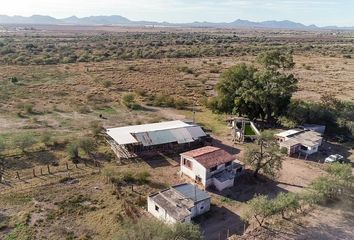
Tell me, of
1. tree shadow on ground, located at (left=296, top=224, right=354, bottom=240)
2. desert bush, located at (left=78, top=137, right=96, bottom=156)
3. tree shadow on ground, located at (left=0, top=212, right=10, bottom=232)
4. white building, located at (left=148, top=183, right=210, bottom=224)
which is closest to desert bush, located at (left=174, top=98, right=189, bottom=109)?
desert bush, located at (left=78, top=137, right=96, bottom=156)

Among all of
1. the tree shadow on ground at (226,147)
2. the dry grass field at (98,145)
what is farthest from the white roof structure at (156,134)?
the tree shadow on ground at (226,147)

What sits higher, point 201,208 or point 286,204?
point 286,204

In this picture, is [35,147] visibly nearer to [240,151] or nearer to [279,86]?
[240,151]

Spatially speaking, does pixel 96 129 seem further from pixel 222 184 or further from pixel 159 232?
pixel 159 232

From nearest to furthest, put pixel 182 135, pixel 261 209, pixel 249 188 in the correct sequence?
1. pixel 261 209
2. pixel 249 188
3. pixel 182 135

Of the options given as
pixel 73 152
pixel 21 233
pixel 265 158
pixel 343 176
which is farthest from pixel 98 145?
pixel 343 176

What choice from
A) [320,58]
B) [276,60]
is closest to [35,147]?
[276,60]
